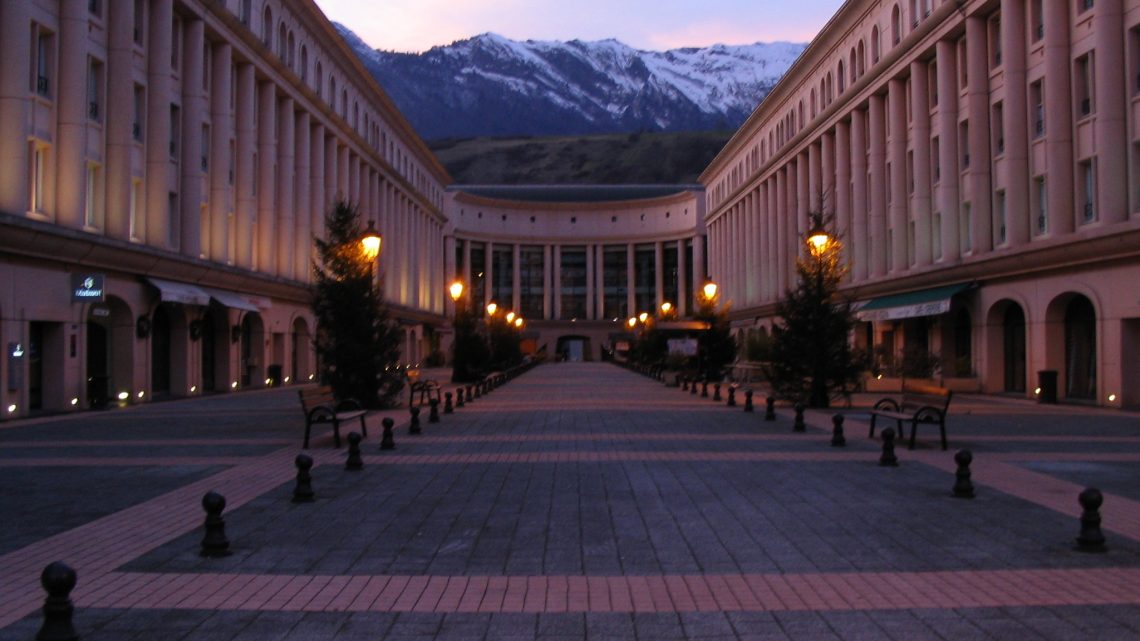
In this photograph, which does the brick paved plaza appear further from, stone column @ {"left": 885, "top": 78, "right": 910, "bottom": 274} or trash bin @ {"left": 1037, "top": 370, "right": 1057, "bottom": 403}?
stone column @ {"left": 885, "top": 78, "right": 910, "bottom": 274}

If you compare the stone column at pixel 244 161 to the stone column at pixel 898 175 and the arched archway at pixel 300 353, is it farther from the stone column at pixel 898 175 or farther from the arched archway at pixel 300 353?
the stone column at pixel 898 175

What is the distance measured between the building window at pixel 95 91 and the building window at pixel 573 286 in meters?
99.6

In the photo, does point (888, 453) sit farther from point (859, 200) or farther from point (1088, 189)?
point (859, 200)

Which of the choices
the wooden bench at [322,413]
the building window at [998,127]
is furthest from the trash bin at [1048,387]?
the wooden bench at [322,413]

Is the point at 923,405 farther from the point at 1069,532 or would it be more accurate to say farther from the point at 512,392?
the point at 512,392

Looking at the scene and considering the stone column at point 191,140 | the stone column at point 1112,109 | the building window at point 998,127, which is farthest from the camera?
the building window at point 998,127

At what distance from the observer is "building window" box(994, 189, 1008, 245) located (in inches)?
1394

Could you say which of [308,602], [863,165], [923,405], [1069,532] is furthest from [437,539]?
[863,165]

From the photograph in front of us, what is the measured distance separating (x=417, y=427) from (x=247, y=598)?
495 inches

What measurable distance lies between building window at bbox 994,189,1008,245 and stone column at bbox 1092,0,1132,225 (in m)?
7.10

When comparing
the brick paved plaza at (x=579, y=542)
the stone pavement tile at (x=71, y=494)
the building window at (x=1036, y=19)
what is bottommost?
the brick paved plaza at (x=579, y=542)

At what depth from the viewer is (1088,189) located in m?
30.1

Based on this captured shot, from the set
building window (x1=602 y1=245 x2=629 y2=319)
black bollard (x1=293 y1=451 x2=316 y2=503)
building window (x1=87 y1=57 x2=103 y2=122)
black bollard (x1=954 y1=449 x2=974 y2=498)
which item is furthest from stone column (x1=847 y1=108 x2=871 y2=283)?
building window (x1=602 y1=245 x2=629 y2=319)

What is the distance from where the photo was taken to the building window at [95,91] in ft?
95.2
